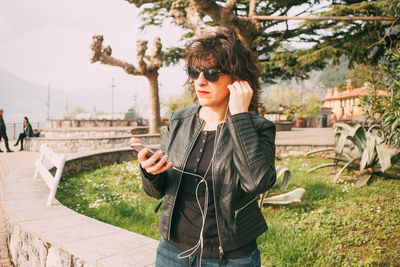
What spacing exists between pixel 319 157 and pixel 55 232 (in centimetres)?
807

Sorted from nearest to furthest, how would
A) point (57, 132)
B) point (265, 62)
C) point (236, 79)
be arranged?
point (236, 79) → point (265, 62) → point (57, 132)

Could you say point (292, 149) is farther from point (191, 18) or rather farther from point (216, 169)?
point (216, 169)

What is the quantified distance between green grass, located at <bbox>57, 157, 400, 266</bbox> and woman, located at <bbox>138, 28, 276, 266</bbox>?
1480 mm

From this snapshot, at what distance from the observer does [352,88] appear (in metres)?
70.2

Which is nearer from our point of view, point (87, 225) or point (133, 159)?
point (87, 225)

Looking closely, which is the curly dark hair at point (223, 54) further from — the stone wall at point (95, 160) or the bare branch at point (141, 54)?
the bare branch at point (141, 54)

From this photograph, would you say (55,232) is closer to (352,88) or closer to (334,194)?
(334,194)

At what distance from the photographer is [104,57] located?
1360 centimetres

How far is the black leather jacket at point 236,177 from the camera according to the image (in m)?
1.38

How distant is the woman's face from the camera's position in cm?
156

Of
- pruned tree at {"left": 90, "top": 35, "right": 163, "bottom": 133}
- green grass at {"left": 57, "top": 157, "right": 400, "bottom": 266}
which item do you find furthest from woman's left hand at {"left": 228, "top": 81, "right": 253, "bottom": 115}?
pruned tree at {"left": 90, "top": 35, "right": 163, "bottom": 133}

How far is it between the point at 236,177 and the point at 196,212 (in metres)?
0.28

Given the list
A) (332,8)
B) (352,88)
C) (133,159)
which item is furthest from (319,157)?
(352,88)

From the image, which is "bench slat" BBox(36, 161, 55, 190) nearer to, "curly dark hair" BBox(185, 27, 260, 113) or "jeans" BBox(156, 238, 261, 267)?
"jeans" BBox(156, 238, 261, 267)
